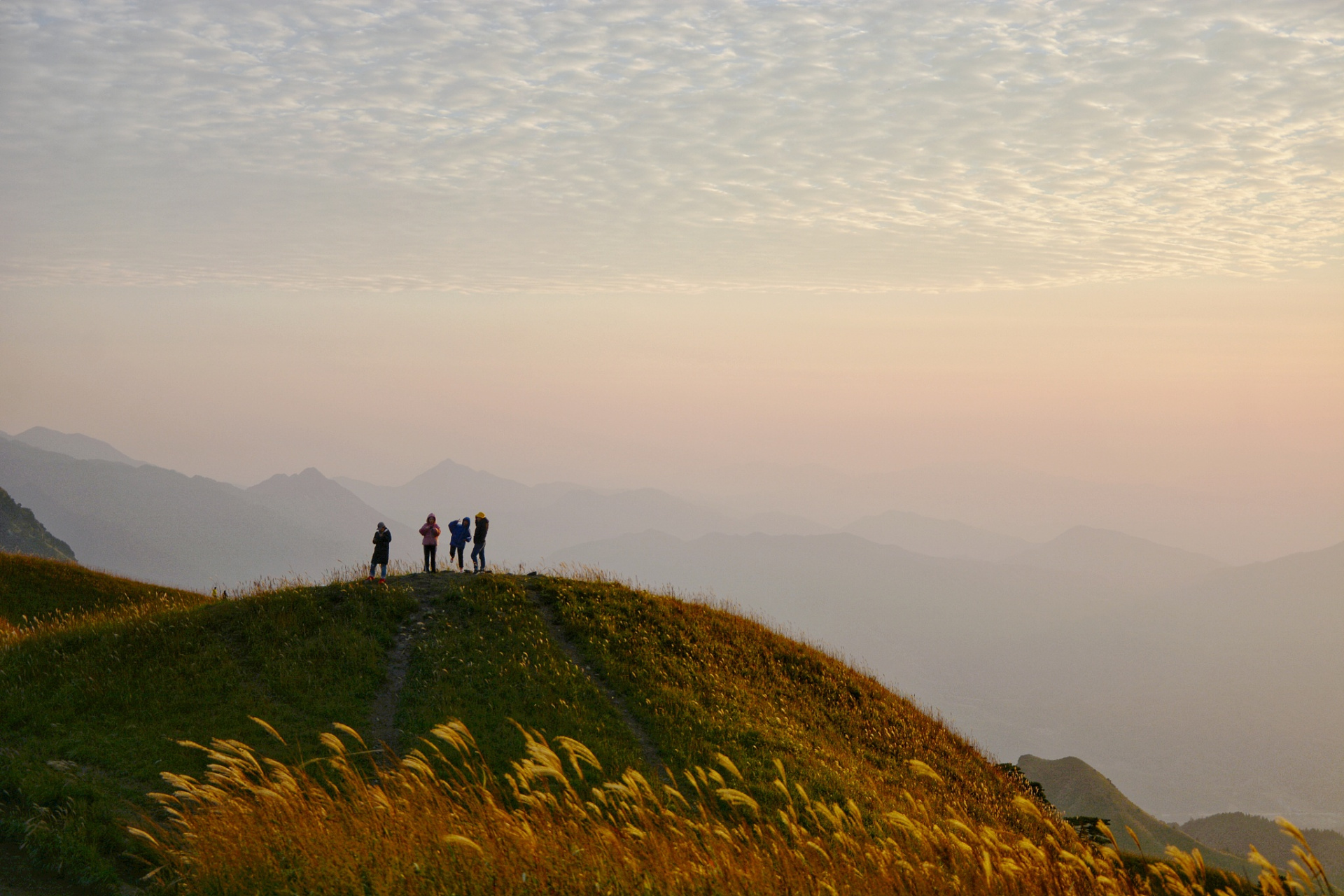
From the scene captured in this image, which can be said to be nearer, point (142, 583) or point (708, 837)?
point (708, 837)

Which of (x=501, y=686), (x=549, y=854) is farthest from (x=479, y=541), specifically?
(x=549, y=854)

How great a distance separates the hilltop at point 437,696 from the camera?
18.2m

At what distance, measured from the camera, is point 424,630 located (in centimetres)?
2606

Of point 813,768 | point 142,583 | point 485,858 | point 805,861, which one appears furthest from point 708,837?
point 142,583

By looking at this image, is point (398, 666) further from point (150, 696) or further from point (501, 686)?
point (150, 696)

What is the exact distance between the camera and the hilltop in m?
18.2

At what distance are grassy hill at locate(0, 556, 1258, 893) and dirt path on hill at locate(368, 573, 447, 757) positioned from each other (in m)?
0.08

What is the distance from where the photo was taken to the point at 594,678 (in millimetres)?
24547

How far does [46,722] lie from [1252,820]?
686ft

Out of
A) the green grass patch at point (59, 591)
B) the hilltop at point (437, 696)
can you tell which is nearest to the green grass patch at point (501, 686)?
the hilltop at point (437, 696)

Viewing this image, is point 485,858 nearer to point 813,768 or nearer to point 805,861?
point 805,861

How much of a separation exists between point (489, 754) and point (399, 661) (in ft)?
19.0

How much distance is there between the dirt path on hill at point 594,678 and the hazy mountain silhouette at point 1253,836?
15250 cm

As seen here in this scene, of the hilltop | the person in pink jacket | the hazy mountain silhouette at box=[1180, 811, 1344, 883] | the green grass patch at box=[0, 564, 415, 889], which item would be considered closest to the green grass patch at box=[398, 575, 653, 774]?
the hilltop
